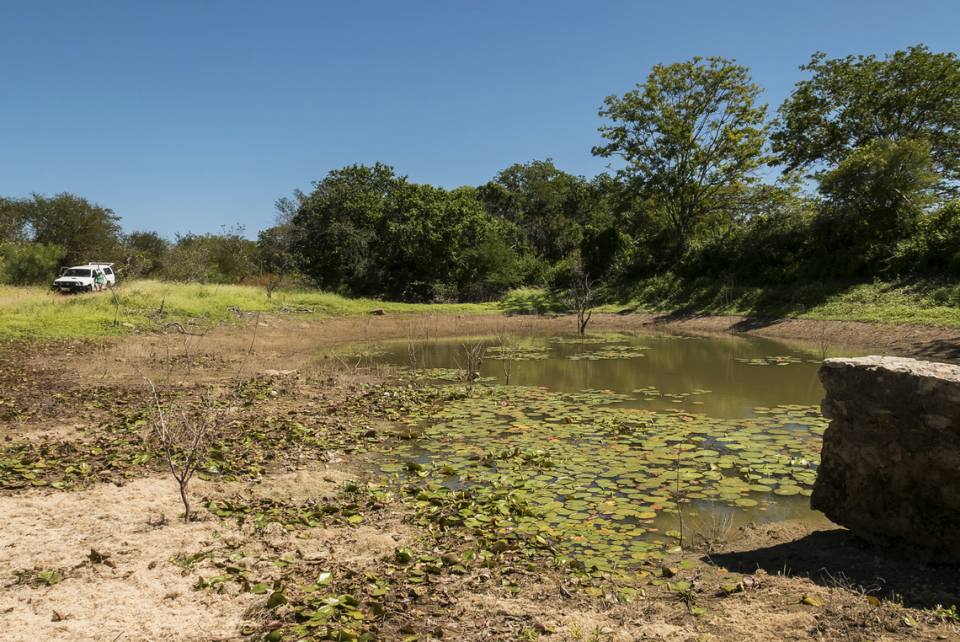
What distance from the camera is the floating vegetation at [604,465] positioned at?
15.6ft

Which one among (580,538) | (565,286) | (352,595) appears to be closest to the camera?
(352,595)

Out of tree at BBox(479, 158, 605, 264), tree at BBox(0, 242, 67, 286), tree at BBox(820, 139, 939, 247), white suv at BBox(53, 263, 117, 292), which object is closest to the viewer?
tree at BBox(820, 139, 939, 247)

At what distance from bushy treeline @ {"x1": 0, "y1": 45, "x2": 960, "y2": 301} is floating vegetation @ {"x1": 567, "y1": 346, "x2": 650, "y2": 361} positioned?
12700 millimetres

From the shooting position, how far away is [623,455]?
669cm

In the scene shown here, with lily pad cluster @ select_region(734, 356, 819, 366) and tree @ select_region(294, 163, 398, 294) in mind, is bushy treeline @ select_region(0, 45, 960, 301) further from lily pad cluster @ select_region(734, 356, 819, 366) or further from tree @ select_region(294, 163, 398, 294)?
lily pad cluster @ select_region(734, 356, 819, 366)

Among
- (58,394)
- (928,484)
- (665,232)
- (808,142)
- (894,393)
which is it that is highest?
(808,142)

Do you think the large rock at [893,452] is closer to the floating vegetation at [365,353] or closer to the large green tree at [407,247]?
the floating vegetation at [365,353]

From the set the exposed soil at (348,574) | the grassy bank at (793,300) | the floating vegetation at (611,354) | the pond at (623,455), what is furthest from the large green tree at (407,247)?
the exposed soil at (348,574)

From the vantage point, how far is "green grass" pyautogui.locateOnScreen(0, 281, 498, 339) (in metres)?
18.2

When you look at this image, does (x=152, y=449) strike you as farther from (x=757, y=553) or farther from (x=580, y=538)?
(x=757, y=553)

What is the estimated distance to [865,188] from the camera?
23.9 meters

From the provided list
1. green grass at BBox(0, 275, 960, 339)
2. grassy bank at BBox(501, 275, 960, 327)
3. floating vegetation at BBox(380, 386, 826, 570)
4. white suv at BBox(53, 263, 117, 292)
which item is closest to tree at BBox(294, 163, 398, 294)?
green grass at BBox(0, 275, 960, 339)

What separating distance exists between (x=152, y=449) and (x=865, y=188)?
→ 2720 centimetres

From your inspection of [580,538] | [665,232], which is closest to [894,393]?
[580,538]
